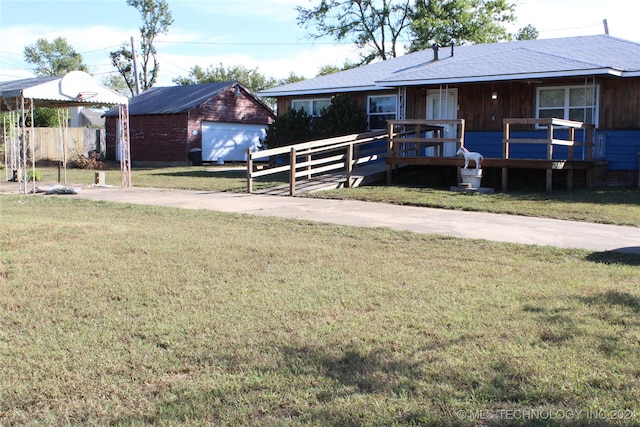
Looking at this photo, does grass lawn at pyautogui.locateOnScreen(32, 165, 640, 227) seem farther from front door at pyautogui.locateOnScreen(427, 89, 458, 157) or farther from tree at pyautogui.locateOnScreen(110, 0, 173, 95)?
tree at pyautogui.locateOnScreen(110, 0, 173, 95)

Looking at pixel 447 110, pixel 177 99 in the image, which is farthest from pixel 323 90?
pixel 177 99

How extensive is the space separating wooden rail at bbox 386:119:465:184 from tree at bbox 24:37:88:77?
243 feet

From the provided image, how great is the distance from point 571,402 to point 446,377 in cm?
74

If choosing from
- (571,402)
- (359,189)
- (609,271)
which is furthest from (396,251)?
(359,189)

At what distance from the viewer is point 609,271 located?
22.6ft

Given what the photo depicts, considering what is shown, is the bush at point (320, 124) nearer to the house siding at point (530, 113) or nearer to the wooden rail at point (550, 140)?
the house siding at point (530, 113)

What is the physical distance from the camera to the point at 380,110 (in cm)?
2223

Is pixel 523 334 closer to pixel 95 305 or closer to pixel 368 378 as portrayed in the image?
pixel 368 378

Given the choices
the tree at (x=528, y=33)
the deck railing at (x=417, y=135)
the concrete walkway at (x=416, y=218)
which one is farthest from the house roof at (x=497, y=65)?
the tree at (x=528, y=33)

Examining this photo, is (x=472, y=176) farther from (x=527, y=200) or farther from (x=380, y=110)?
(x=380, y=110)

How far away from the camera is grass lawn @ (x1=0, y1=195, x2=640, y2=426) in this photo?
369 centimetres

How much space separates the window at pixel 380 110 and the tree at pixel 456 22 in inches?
792

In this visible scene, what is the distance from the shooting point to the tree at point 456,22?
1597 inches

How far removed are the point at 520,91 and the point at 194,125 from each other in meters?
18.8
